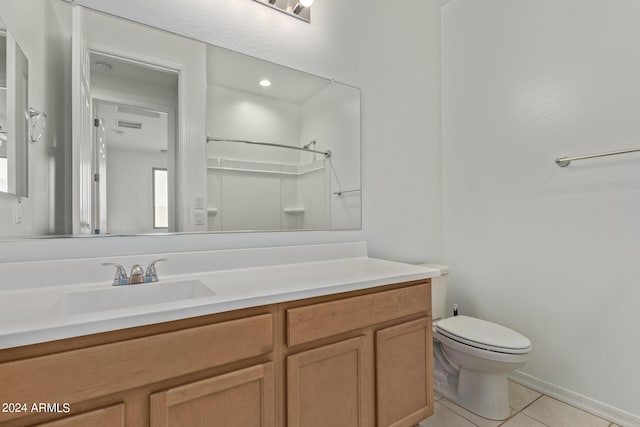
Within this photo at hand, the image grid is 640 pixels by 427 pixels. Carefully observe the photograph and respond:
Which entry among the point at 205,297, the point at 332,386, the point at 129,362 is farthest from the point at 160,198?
the point at 332,386

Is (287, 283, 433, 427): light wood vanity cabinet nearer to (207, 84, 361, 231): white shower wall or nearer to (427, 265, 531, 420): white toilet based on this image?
(427, 265, 531, 420): white toilet

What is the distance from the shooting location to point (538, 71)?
1800mm

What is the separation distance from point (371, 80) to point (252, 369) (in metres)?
1.76

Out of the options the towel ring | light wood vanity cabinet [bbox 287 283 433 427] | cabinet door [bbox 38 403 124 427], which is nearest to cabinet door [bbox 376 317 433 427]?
light wood vanity cabinet [bbox 287 283 433 427]

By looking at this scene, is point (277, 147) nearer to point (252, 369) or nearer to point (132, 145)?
point (132, 145)

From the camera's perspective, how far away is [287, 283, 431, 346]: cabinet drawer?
39.6 inches

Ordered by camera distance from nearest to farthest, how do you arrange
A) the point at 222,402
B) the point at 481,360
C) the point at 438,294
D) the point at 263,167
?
the point at 222,402 → the point at 481,360 → the point at 263,167 → the point at 438,294

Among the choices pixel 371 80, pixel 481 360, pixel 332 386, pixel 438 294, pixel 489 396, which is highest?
pixel 371 80

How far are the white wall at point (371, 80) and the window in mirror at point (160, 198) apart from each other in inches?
3.0

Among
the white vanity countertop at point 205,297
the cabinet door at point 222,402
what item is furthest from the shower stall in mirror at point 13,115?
the cabinet door at point 222,402

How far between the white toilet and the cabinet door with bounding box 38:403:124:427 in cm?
146

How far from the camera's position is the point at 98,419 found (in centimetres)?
70

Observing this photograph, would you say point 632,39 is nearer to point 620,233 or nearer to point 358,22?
point 620,233

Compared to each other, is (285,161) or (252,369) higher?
(285,161)
